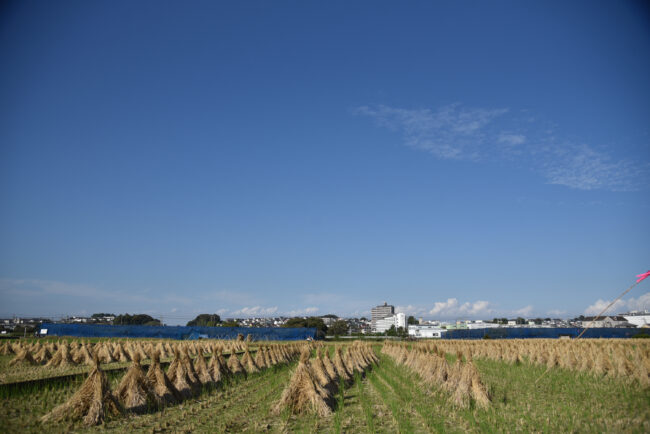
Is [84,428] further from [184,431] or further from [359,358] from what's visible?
[359,358]

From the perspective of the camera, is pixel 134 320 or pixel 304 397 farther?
pixel 134 320

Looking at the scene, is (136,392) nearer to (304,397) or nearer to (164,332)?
(304,397)

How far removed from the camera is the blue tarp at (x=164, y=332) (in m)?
47.8

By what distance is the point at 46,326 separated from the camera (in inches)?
1901

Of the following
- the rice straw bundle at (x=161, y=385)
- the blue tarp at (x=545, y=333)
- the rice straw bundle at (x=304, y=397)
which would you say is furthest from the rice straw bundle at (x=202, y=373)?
the blue tarp at (x=545, y=333)

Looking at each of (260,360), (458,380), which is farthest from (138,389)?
(260,360)

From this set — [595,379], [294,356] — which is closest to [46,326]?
[294,356]

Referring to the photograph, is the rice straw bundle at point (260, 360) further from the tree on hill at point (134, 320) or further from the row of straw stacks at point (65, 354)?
the tree on hill at point (134, 320)

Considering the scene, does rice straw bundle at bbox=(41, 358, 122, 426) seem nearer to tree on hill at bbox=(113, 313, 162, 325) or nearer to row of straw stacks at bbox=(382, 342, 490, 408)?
row of straw stacks at bbox=(382, 342, 490, 408)

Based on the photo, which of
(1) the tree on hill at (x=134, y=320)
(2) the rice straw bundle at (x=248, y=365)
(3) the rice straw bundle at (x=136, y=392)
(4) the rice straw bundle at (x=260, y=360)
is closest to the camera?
(3) the rice straw bundle at (x=136, y=392)

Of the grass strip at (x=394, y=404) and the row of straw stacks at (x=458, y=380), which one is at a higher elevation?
the row of straw stacks at (x=458, y=380)

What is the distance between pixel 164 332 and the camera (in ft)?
167

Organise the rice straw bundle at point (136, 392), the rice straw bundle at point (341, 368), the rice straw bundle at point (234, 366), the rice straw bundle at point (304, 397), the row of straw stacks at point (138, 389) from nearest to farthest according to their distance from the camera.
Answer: the row of straw stacks at point (138, 389) < the rice straw bundle at point (136, 392) < the rice straw bundle at point (304, 397) < the rice straw bundle at point (341, 368) < the rice straw bundle at point (234, 366)

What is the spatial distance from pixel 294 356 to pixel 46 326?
35.2 meters
